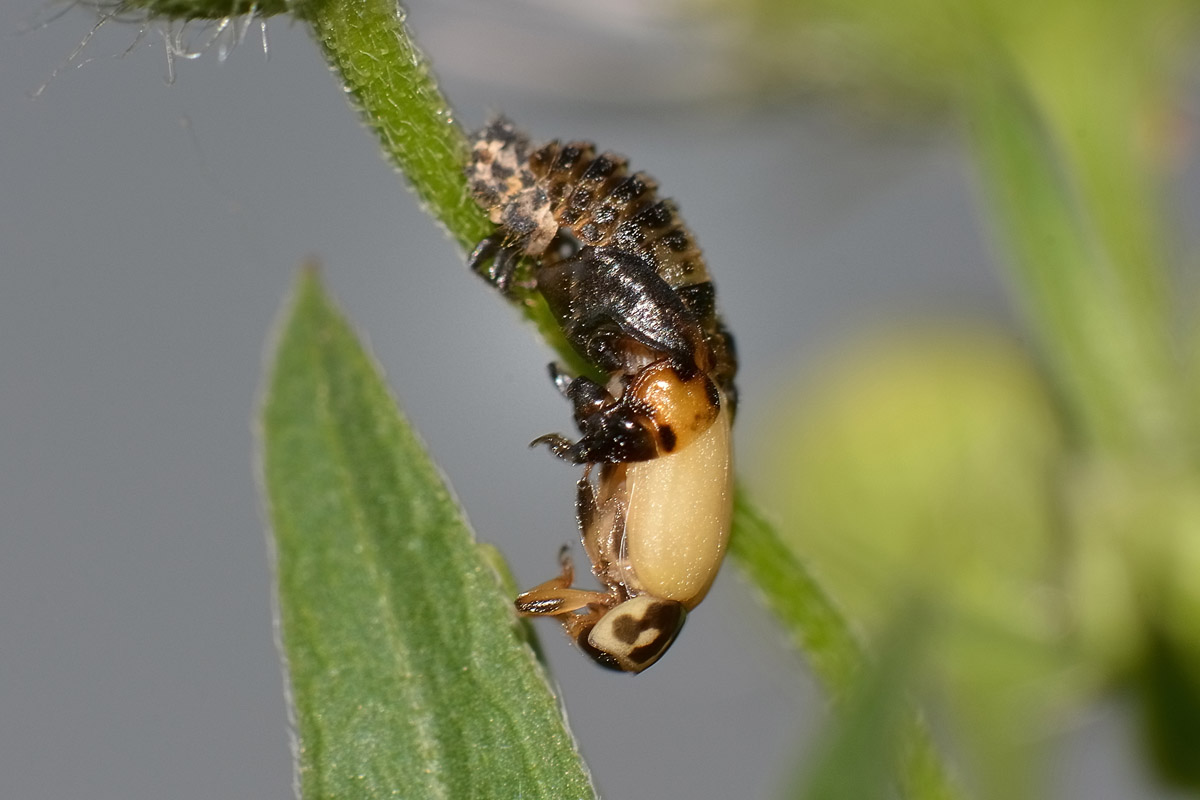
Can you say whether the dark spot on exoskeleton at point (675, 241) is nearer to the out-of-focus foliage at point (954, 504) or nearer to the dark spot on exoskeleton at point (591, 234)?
the dark spot on exoskeleton at point (591, 234)

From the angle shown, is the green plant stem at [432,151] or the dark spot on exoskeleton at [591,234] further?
the dark spot on exoskeleton at [591,234]

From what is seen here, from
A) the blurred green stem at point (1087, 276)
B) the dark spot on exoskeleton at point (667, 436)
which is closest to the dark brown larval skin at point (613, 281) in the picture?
the dark spot on exoskeleton at point (667, 436)

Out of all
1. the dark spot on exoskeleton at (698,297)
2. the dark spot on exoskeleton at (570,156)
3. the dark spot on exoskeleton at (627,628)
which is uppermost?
the dark spot on exoskeleton at (570,156)

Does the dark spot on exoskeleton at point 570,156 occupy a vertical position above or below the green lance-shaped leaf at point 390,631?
above

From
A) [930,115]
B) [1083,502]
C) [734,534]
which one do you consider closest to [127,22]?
[734,534]

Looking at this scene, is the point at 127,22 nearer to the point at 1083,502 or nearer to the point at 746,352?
the point at 1083,502

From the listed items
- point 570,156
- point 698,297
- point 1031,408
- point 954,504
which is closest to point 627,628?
point 698,297

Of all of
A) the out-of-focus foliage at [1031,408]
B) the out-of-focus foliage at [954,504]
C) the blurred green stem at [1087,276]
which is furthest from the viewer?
the out-of-focus foliage at [954,504]

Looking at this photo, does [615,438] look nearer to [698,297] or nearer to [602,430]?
[602,430]
